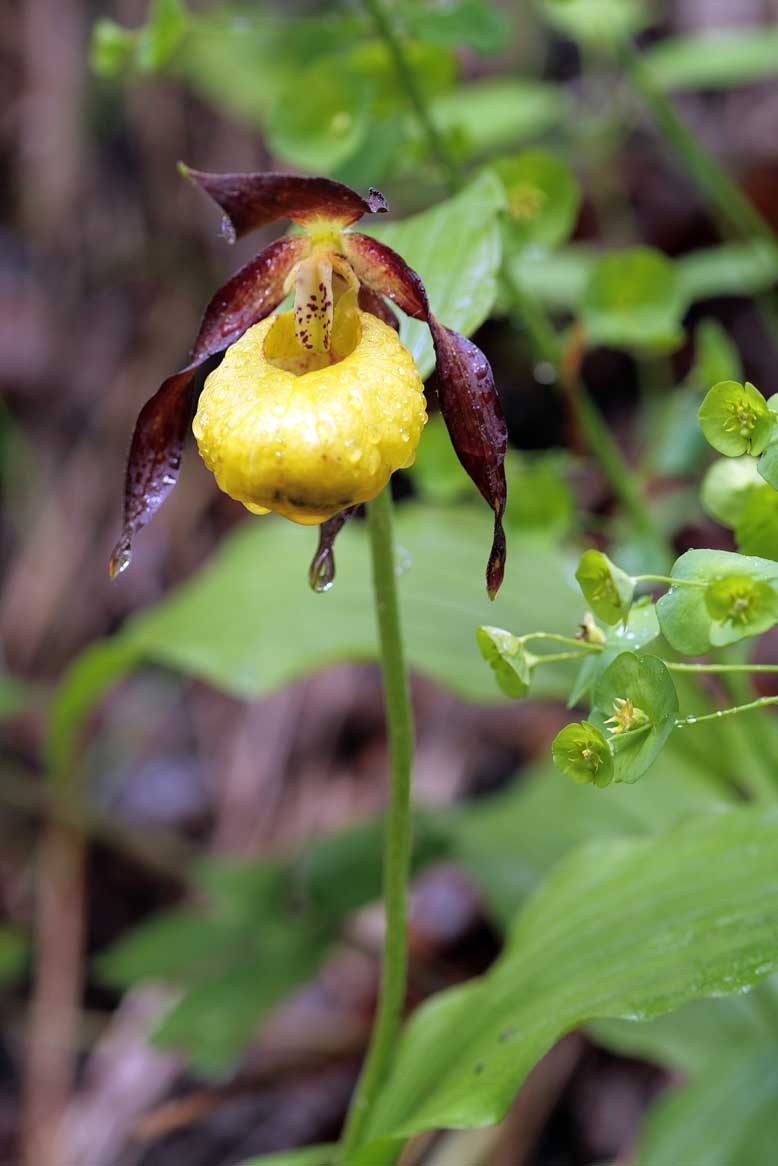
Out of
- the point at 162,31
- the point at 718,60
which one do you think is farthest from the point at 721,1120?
the point at 718,60

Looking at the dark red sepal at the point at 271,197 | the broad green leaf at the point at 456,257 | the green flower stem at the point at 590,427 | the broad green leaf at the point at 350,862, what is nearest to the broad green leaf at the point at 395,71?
the green flower stem at the point at 590,427

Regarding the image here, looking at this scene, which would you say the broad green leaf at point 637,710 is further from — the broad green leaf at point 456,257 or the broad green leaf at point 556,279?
the broad green leaf at point 556,279

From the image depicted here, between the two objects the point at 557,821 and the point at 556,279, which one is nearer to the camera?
the point at 557,821

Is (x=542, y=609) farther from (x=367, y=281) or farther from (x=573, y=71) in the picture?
(x=573, y=71)

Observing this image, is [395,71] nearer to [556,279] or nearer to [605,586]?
[556,279]

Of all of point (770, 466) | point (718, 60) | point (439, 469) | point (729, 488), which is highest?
point (770, 466)

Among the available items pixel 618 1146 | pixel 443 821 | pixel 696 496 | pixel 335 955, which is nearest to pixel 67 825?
pixel 335 955

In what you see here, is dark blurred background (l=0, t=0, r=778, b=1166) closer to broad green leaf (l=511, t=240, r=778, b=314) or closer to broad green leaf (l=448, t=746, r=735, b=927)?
broad green leaf (l=448, t=746, r=735, b=927)
